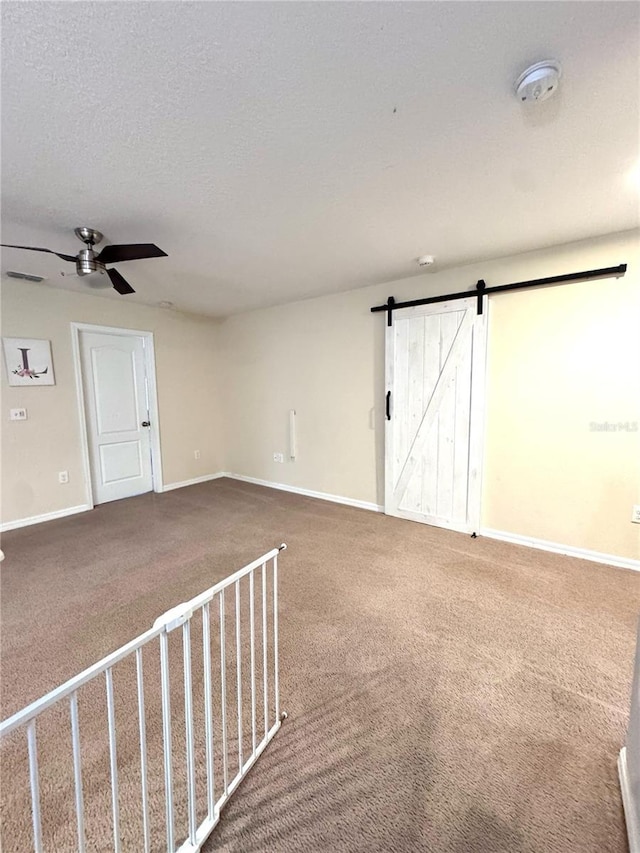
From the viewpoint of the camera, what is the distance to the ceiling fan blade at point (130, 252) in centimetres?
215

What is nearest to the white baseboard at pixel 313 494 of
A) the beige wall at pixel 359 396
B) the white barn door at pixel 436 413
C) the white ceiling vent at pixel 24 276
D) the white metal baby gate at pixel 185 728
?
the beige wall at pixel 359 396

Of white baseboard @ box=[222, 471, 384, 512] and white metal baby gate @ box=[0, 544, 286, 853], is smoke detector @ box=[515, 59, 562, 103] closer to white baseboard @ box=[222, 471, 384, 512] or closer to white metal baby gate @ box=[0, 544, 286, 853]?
white metal baby gate @ box=[0, 544, 286, 853]

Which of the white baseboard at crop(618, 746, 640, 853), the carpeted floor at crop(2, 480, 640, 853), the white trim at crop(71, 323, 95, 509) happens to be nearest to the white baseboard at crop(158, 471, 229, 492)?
the white trim at crop(71, 323, 95, 509)

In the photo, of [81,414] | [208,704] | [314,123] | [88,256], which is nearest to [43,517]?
[81,414]

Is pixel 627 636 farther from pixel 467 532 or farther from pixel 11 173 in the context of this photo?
pixel 11 173

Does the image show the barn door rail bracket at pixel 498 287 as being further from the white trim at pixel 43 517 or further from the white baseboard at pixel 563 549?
the white trim at pixel 43 517

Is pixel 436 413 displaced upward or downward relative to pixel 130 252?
downward

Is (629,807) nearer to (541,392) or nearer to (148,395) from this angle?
(541,392)

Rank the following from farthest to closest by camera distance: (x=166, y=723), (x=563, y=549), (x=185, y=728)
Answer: (x=563, y=549)
(x=185, y=728)
(x=166, y=723)

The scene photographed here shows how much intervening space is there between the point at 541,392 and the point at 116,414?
449 centimetres

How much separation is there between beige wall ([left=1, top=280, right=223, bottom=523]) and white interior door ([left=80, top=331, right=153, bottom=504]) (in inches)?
6.8

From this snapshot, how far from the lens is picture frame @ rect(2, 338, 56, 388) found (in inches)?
135

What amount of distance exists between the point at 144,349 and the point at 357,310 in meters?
2.75

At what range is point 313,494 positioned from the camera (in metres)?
4.49
